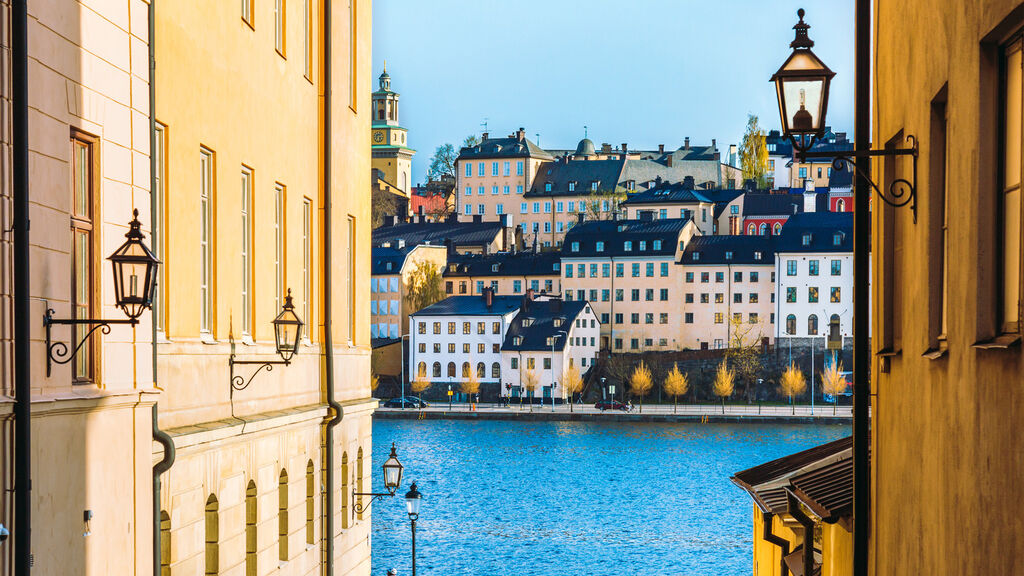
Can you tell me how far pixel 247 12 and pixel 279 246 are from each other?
6.78ft

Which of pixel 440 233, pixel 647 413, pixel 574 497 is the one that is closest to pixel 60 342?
pixel 574 497

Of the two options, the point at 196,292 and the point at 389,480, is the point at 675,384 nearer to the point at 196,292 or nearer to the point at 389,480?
the point at 389,480

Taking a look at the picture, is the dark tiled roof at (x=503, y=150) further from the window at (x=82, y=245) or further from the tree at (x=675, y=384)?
the window at (x=82, y=245)

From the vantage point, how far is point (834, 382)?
93.4 meters

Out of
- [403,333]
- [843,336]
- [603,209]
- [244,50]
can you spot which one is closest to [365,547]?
[244,50]

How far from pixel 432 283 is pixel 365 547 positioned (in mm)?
93984

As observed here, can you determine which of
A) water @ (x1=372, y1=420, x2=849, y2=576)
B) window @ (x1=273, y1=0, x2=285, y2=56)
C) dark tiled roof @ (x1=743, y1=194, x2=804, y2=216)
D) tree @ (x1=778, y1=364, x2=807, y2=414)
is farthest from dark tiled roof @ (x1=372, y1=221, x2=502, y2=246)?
window @ (x1=273, y1=0, x2=285, y2=56)

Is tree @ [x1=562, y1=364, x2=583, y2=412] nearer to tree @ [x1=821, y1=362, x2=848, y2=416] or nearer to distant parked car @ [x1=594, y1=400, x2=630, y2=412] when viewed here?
distant parked car @ [x1=594, y1=400, x2=630, y2=412]

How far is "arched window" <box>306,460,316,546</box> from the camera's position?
12953 mm

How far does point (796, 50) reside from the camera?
6.61 m

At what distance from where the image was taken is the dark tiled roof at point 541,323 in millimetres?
97438

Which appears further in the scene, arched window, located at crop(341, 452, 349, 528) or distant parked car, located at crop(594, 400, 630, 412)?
distant parked car, located at crop(594, 400, 630, 412)

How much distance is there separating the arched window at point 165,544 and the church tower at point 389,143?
143460 millimetres

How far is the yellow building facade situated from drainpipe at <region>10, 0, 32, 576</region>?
3511mm
